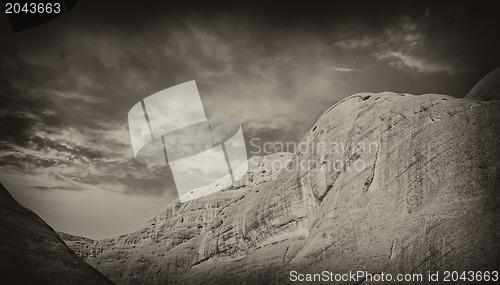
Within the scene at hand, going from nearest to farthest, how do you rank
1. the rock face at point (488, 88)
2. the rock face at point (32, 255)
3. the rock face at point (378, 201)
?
the rock face at point (378, 201)
the rock face at point (32, 255)
the rock face at point (488, 88)

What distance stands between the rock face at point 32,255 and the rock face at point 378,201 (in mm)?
15387

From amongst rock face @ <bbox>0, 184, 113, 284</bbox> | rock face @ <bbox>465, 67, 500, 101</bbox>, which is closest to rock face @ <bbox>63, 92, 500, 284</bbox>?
rock face @ <bbox>465, 67, 500, 101</bbox>

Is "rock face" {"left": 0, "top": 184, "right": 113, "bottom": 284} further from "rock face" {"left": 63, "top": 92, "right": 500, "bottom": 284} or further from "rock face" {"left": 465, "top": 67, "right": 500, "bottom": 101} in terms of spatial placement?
"rock face" {"left": 465, "top": 67, "right": 500, "bottom": 101}

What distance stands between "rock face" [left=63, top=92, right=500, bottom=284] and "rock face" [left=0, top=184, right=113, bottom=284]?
15.4 metres

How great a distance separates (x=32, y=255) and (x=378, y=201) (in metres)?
23.0

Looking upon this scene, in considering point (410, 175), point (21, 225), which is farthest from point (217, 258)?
point (410, 175)

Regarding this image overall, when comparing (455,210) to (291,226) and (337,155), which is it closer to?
(337,155)

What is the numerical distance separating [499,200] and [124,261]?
62440mm

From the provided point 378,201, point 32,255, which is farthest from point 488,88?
point 32,255

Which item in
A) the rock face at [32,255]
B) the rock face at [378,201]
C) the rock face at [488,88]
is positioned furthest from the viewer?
the rock face at [488,88]

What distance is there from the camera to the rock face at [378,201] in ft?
66.9

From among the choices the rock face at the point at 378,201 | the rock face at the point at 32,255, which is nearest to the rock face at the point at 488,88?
the rock face at the point at 378,201

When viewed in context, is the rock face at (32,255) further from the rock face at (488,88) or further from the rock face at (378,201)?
the rock face at (488,88)

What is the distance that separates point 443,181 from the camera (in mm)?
23047
